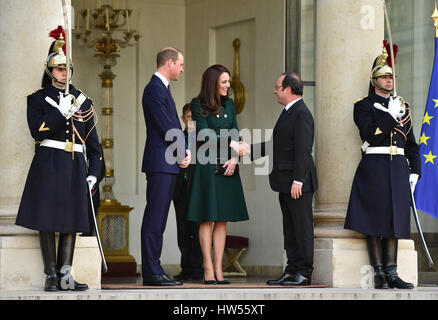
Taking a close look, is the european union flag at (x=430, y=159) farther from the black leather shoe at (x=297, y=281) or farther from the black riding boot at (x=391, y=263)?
the black leather shoe at (x=297, y=281)

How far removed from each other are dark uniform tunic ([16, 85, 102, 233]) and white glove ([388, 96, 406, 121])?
8.16ft

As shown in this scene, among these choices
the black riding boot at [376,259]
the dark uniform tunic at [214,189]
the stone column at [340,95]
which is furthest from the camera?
the stone column at [340,95]

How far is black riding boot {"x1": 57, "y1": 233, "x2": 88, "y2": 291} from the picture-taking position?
8469mm

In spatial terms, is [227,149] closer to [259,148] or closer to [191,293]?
[259,148]

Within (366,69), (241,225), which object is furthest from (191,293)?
(241,225)

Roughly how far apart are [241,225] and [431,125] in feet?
11.6

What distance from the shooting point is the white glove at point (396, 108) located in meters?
9.11

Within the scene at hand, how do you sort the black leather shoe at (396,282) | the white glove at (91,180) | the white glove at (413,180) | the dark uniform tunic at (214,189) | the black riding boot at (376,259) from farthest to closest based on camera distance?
the white glove at (413,180)
the dark uniform tunic at (214,189)
the black riding boot at (376,259)
the black leather shoe at (396,282)
the white glove at (91,180)

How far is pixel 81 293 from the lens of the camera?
8.12 meters

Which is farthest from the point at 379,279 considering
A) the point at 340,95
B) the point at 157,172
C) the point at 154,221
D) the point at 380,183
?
the point at 157,172

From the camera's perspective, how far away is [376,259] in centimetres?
928

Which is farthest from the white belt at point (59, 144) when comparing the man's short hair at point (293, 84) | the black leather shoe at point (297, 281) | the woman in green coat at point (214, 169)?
the black leather shoe at point (297, 281)

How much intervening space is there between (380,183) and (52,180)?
268cm

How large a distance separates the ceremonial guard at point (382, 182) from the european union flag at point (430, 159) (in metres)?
0.92
